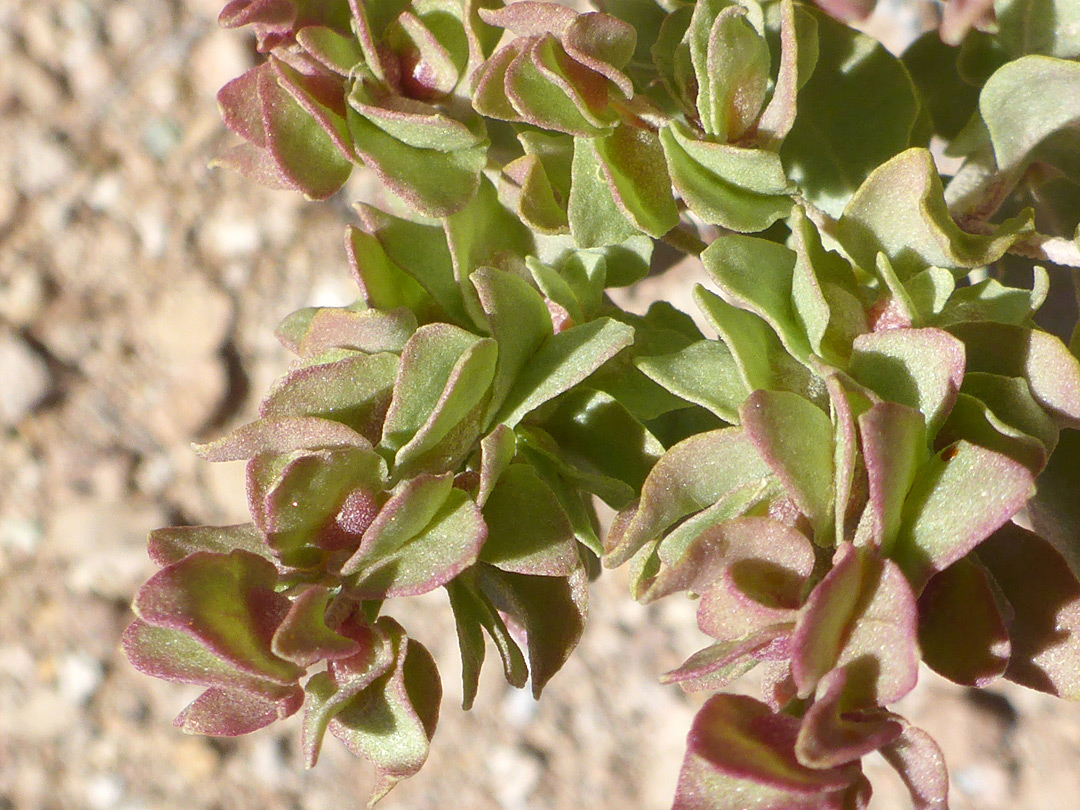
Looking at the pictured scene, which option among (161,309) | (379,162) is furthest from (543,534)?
(161,309)

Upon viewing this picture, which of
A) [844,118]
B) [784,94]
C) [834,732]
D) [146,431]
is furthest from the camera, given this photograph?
[146,431]

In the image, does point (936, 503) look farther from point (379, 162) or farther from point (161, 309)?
point (161, 309)

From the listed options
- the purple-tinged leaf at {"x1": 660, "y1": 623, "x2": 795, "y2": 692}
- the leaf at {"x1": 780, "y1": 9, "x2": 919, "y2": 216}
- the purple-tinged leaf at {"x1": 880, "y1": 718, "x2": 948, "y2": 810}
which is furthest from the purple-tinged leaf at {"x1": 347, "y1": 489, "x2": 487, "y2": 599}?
the leaf at {"x1": 780, "y1": 9, "x2": 919, "y2": 216}

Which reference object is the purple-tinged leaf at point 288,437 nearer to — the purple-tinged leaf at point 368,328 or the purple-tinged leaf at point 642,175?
the purple-tinged leaf at point 368,328

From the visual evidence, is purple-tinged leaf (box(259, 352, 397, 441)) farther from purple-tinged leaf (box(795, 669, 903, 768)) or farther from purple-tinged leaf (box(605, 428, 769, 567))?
purple-tinged leaf (box(795, 669, 903, 768))

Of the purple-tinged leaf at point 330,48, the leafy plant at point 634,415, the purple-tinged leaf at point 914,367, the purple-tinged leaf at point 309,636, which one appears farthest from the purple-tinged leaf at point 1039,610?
the purple-tinged leaf at point 330,48

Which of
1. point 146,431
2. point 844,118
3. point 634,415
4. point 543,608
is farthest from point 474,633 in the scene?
point 146,431

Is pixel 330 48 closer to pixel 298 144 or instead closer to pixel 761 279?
pixel 298 144
